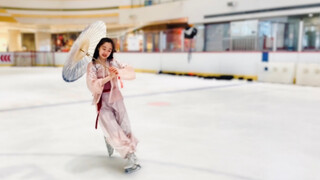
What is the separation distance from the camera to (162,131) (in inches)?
137

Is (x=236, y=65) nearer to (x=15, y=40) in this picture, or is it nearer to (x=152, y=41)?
(x=152, y=41)

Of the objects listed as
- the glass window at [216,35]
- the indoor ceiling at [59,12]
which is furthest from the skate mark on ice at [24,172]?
the indoor ceiling at [59,12]

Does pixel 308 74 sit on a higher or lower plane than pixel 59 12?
lower

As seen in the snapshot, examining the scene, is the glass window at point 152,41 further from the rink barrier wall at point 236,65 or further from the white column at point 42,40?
the white column at point 42,40

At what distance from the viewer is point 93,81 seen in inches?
85.1

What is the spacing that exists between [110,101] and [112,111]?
0.37 feet

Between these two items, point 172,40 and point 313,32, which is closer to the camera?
point 313,32

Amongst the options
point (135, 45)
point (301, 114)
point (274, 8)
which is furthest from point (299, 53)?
point (135, 45)

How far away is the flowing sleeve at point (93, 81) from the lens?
215cm

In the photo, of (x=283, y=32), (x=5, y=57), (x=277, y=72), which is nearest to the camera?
(x=277, y=72)

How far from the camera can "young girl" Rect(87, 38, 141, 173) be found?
218 centimetres

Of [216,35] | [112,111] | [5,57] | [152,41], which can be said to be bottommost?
[112,111]

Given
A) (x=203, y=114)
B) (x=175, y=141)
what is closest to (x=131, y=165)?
(x=175, y=141)

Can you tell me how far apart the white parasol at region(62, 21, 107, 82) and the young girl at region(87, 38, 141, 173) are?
0.05m
